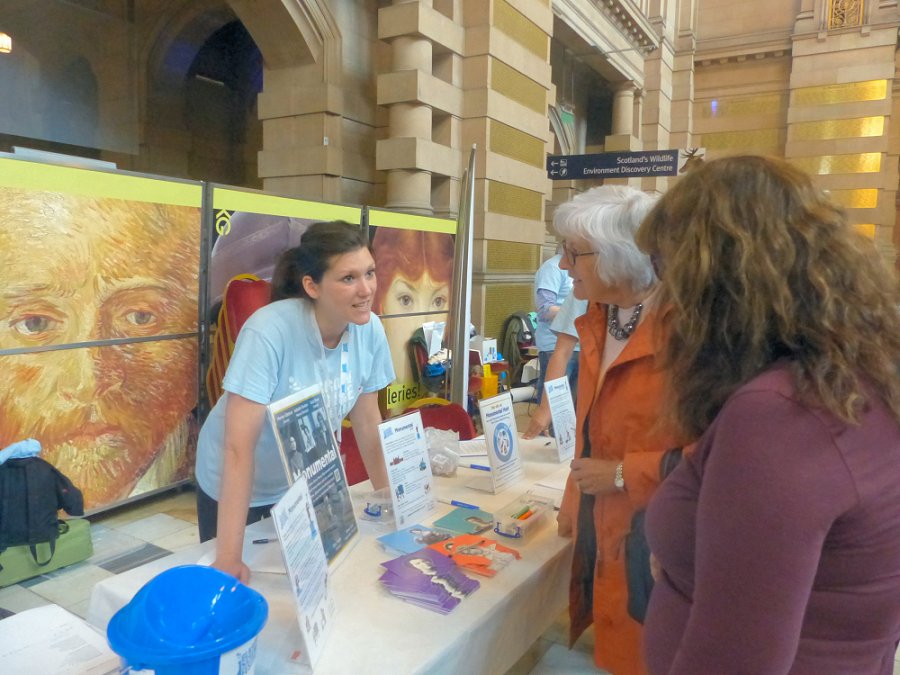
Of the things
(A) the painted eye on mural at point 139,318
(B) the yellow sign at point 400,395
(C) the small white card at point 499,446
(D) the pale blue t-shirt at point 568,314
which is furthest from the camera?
(B) the yellow sign at point 400,395

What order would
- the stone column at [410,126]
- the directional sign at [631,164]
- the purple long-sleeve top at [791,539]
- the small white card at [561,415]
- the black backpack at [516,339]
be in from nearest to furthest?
the purple long-sleeve top at [791,539] < the small white card at [561,415] < the stone column at [410,126] < the directional sign at [631,164] < the black backpack at [516,339]

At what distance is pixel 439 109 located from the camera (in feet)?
22.0

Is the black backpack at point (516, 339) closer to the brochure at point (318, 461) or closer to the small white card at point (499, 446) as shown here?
the small white card at point (499, 446)

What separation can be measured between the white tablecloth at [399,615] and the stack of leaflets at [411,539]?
0.02 meters

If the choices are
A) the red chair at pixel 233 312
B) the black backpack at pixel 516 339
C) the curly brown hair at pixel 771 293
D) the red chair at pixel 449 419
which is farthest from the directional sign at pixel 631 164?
the curly brown hair at pixel 771 293

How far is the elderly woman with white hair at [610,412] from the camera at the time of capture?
1.41 m

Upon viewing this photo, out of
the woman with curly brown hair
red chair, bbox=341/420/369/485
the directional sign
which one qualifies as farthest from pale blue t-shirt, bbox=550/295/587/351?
the directional sign

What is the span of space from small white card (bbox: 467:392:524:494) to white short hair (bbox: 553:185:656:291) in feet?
2.01

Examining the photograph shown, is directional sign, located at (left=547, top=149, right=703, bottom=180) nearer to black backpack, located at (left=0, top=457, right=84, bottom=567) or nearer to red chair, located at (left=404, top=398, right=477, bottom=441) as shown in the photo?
red chair, located at (left=404, top=398, right=477, bottom=441)

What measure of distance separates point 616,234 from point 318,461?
0.85 meters

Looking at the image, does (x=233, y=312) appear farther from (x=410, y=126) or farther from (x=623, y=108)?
(x=623, y=108)

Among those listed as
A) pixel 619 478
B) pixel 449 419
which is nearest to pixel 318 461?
pixel 619 478

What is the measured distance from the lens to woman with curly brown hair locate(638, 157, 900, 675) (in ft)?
2.33

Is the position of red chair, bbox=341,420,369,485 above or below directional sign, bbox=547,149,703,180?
below
